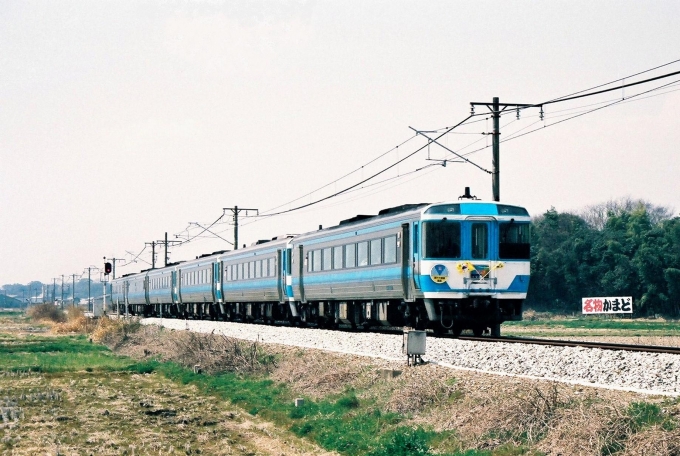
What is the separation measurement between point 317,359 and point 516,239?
5945 mm

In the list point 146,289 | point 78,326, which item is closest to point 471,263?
point 78,326

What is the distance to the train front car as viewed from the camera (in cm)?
2481

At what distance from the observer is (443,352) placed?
20766 mm

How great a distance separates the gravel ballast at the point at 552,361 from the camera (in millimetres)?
14770

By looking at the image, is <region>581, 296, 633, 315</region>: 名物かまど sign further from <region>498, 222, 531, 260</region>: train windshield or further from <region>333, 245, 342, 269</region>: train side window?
<region>498, 222, 531, 260</region>: train windshield

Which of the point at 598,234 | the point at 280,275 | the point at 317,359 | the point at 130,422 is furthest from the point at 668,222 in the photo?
the point at 130,422

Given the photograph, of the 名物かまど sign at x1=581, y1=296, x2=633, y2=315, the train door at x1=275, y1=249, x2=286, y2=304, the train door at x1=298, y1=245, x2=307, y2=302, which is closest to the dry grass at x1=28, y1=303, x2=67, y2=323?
the 名物かまど sign at x1=581, y1=296, x2=633, y2=315

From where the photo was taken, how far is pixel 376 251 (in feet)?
93.3

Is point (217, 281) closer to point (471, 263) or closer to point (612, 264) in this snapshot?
point (471, 263)

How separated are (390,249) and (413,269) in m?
1.86

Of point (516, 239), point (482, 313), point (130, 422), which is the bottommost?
point (130, 422)

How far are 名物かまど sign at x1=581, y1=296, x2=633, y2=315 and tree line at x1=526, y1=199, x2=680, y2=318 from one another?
10.7m

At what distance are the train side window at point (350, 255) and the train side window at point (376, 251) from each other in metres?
1.66

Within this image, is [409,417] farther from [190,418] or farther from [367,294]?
[367,294]
